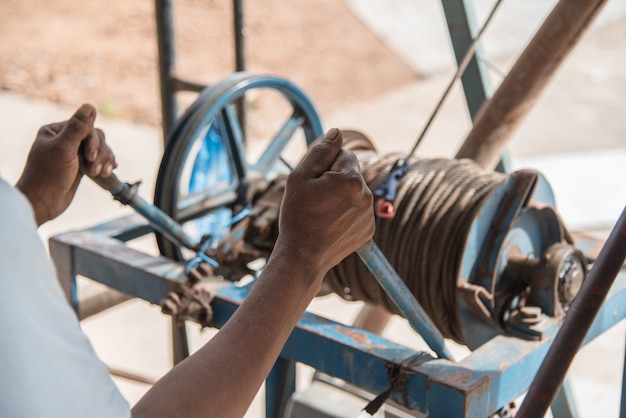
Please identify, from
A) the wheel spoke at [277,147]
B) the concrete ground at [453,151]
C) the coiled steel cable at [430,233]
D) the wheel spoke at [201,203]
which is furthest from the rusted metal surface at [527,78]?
the concrete ground at [453,151]

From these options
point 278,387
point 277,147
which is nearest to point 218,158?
point 277,147

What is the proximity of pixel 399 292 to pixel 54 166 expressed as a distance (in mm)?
712

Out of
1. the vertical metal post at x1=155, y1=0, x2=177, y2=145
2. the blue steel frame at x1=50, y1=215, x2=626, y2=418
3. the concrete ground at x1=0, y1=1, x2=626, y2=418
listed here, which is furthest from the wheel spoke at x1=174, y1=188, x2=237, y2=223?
the concrete ground at x1=0, y1=1, x2=626, y2=418

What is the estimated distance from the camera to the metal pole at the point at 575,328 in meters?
1.33

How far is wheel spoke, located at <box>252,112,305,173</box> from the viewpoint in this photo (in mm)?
2781

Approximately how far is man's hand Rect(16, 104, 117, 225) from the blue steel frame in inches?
17.9

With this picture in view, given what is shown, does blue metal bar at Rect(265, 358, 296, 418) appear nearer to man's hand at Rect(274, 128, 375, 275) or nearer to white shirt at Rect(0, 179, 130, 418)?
man's hand at Rect(274, 128, 375, 275)

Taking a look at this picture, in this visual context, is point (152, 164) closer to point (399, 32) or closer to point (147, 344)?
point (147, 344)

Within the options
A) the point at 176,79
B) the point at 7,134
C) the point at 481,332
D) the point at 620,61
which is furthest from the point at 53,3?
the point at 481,332

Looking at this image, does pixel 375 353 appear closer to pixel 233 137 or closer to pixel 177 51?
pixel 233 137

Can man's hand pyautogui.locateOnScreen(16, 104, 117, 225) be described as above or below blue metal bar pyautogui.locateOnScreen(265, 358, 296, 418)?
above

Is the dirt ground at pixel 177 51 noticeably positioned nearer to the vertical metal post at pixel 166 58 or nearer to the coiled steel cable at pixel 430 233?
the vertical metal post at pixel 166 58

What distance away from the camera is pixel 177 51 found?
29.3 ft

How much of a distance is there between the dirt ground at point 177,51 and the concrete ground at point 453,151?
0.48 metres
